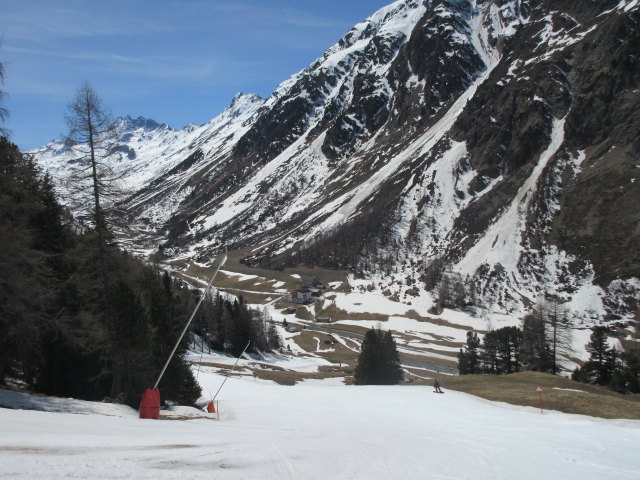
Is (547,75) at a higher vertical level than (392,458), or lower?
higher

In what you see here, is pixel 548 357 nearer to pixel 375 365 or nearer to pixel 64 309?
pixel 375 365

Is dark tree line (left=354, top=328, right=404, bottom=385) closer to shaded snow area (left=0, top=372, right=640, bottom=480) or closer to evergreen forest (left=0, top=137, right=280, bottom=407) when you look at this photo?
evergreen forest (left=0, top=137, right=280, bottom=407)

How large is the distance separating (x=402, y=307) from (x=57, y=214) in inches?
4997

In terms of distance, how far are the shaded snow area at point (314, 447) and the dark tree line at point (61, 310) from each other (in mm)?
5119

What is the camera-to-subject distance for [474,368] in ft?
252

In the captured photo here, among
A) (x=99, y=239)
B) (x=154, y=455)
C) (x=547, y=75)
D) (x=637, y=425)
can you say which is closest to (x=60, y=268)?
(x=99, y=239)

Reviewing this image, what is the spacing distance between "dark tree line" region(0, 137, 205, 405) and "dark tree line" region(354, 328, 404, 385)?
110 ft

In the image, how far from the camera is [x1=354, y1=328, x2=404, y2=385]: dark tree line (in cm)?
5906

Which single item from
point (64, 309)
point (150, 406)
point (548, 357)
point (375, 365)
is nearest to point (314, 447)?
point (150, 406)

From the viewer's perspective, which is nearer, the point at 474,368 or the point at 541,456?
the point at 541,456

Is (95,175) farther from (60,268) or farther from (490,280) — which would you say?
(490,280)

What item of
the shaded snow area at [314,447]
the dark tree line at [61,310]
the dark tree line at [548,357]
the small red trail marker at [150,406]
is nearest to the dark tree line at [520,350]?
the dark tree line at [548,357]

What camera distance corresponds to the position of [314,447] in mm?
11719

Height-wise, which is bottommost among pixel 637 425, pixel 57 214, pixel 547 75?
pixel 637 425
